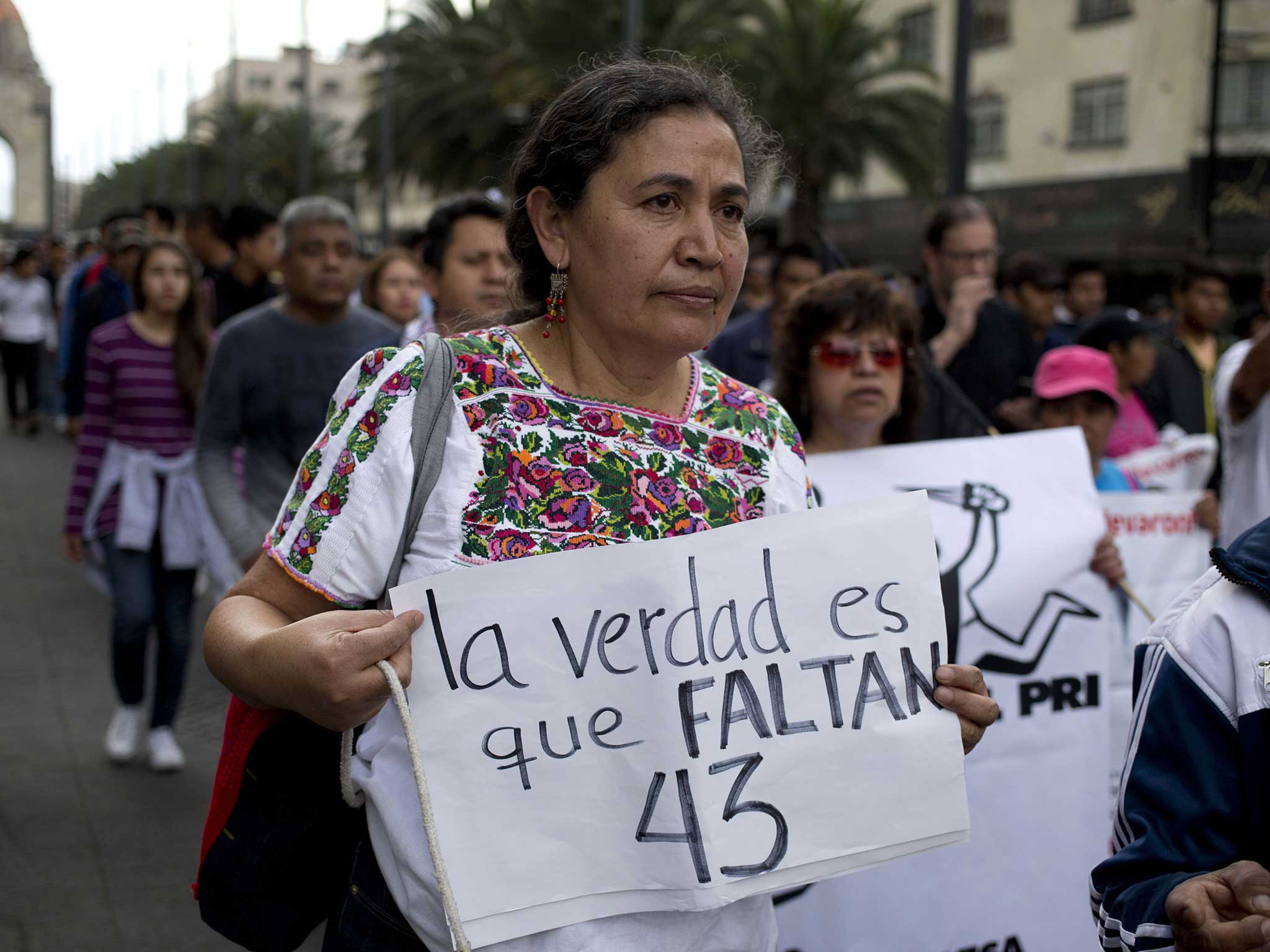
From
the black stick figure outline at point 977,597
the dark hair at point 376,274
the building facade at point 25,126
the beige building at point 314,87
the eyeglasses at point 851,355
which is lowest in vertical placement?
the black stick figure outline at point 977,597

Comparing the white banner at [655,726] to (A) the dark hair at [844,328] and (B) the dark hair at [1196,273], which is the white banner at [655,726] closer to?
(A) the dark hair at [844,328]

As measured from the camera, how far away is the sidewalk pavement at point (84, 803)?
3891mm

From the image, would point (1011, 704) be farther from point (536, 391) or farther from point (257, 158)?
point (257, 158)

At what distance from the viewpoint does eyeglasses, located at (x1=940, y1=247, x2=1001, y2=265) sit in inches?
201

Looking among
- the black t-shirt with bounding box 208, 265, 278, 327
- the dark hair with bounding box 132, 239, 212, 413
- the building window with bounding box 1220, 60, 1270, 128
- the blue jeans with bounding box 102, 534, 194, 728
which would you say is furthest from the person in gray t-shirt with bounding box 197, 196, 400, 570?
the building window with bounding box 1220, 60, 1270, 128

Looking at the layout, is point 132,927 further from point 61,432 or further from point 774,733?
point 61,432

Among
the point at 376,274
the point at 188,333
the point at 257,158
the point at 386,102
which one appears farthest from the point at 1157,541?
the point at 257,158

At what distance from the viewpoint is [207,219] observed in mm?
9898

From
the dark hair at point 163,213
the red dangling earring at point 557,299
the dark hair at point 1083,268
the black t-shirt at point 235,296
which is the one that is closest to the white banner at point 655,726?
the red dangling earring at point 557,299

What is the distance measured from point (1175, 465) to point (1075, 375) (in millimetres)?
835

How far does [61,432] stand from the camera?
16.6m

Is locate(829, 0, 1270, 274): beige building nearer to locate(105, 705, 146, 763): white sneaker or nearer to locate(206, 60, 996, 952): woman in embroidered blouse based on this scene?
locate(105, 705, 146, 763): white sneaker

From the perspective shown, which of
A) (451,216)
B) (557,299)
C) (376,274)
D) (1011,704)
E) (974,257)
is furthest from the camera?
(376,274)

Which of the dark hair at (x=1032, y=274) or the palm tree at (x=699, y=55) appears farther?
the palm tree at (x=699, y=55)
